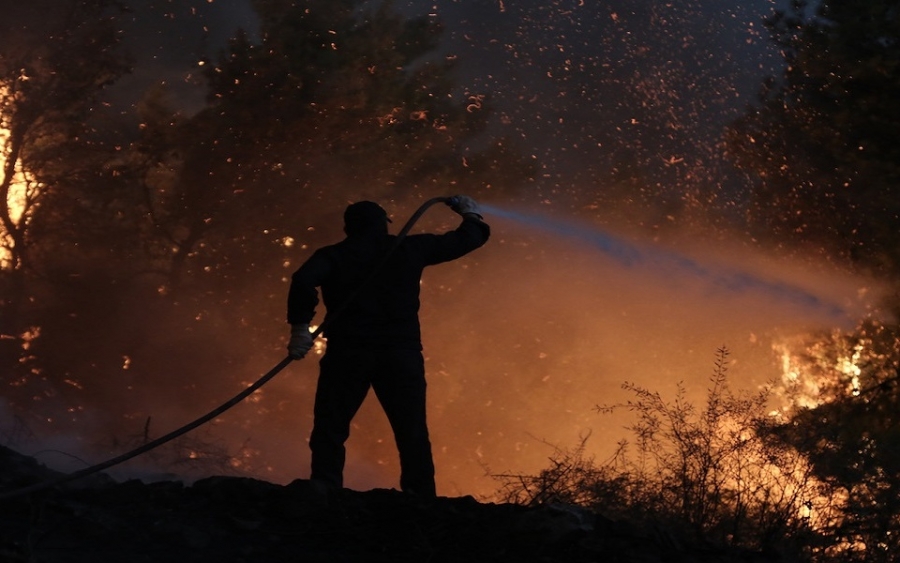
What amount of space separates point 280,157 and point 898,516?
14072mm

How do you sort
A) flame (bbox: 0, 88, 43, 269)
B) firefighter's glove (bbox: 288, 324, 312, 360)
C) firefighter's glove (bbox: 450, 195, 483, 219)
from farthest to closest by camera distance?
flame (bbox: 0, 88, 43, 269) < firefighter's glove (bbox: 450, 195, 483, 219) < firefighter's glove (bbox: 288, 324, 312, 360)

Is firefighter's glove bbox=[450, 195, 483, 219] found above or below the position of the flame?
below

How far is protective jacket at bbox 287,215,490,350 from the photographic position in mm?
6477

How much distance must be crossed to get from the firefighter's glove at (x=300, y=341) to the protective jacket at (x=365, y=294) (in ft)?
0.14

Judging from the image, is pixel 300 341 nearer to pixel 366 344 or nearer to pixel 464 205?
pixel 366 344

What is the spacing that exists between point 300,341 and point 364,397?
478 mm

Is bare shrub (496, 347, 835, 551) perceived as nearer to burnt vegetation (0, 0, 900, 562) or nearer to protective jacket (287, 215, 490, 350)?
protective jacket (287, 215, 490, 350)

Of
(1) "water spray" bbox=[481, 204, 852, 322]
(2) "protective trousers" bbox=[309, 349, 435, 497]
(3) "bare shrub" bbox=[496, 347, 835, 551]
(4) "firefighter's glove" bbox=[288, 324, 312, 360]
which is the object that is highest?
(1) "water spray" bbox=[481, 204, 852, 322]

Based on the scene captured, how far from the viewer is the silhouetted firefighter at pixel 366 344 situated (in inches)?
254

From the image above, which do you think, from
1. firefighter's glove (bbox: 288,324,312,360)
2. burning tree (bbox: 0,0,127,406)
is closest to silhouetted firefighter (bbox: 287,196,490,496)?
firefighter's glove (bbox: 288,324,312,360)

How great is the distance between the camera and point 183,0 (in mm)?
18641

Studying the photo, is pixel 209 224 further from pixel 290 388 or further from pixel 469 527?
pixel 469 527

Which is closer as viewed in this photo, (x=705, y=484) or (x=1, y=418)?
(x=705, y=484)

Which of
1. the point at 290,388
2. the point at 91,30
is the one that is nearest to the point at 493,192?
the point at 290,388
